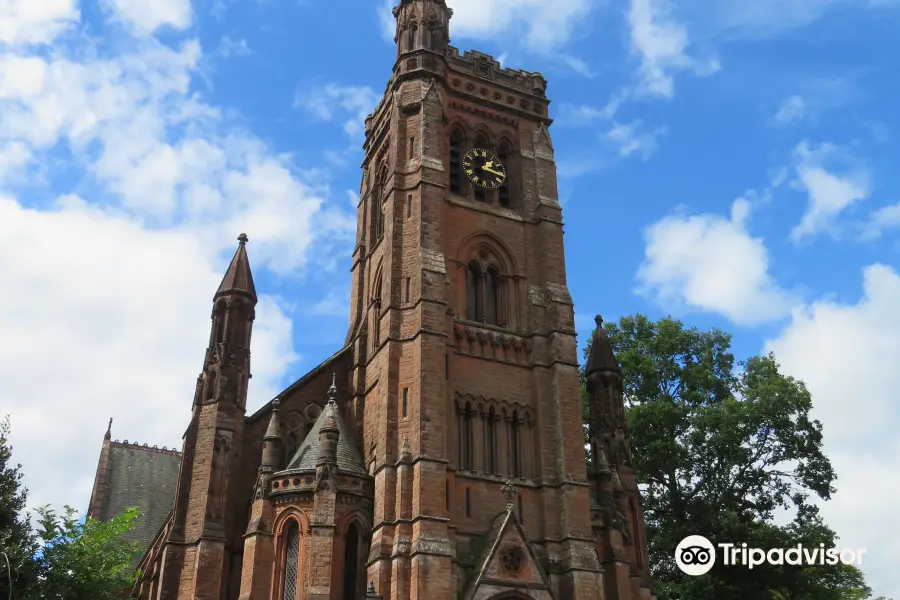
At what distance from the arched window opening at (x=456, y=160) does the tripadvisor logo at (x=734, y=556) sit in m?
17.6

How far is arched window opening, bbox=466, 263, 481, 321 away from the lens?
118 ft

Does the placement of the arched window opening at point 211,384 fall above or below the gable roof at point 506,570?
above

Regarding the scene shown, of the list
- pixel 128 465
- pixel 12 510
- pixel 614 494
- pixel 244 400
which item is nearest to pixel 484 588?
pixel 614 494

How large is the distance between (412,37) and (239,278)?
45.5 feet

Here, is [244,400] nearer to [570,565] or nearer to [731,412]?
[570,565]

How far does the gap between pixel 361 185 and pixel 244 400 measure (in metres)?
14.7

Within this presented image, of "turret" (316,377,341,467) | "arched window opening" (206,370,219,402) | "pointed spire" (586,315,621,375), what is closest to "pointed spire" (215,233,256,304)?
"arched window opening" (206,370,219,402)

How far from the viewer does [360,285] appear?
40250mm

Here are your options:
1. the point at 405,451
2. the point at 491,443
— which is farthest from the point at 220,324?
the point at 491,443

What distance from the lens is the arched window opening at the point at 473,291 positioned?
3609 cm

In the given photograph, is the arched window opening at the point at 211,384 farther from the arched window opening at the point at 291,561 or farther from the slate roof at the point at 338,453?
the arched window opening at the point at 291,561

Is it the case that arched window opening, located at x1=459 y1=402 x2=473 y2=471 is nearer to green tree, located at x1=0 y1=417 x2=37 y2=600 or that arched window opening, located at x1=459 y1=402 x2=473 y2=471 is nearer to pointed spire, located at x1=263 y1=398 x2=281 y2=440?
pointed spire, located at x1=263 y1=398 x2=281 y2=440

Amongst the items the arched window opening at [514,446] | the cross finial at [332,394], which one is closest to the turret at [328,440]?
the cross finial at [332,394]

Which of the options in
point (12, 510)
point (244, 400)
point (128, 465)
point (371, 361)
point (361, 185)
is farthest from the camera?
point (128, 465)
